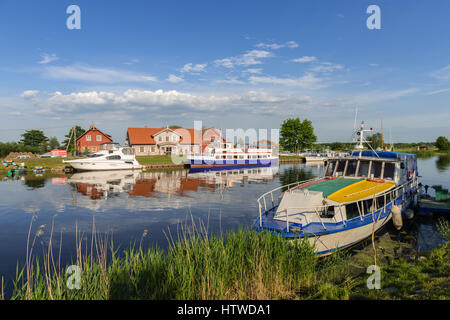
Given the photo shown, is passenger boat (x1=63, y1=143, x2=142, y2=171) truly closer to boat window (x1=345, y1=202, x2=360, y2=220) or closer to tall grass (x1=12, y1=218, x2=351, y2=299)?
tall grass (x1=12, y1=218, x2=351, y2=299)

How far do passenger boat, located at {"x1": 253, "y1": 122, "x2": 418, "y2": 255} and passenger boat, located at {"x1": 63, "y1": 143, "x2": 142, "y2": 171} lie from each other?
42747 mm

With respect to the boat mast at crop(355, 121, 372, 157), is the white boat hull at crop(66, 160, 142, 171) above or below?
below

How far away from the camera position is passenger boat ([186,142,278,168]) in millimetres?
56728

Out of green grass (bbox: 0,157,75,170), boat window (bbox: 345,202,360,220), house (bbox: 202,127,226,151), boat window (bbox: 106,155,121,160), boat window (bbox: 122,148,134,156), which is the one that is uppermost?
house (bbox: 202,127,226,151)

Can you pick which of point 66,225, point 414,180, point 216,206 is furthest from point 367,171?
point 66,225

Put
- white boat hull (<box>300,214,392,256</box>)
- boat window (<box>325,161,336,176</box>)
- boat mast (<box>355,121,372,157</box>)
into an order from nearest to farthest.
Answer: white boat hull (<box>300,214,392,256</box>), boat mast (<box>355,121,372,157</box>), boat window (<box>325,161,336,176</box>)

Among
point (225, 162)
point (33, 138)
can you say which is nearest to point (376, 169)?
point (225, 162)

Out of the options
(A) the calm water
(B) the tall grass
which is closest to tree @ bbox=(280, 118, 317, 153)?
(A) the calm water

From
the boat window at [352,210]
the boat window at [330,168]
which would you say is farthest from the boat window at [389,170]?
the boat window at [352,210]

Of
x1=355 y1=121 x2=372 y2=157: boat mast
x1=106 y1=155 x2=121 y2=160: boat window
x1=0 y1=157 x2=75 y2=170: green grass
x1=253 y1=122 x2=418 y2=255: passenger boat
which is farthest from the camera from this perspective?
x1=106 y1=155 x2=121 y2=160: boat window

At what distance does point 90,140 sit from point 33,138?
3711cm

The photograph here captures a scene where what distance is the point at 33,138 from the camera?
308 feet

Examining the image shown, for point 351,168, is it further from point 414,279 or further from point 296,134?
point 296,134

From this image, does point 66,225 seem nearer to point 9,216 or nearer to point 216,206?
point 9,216
